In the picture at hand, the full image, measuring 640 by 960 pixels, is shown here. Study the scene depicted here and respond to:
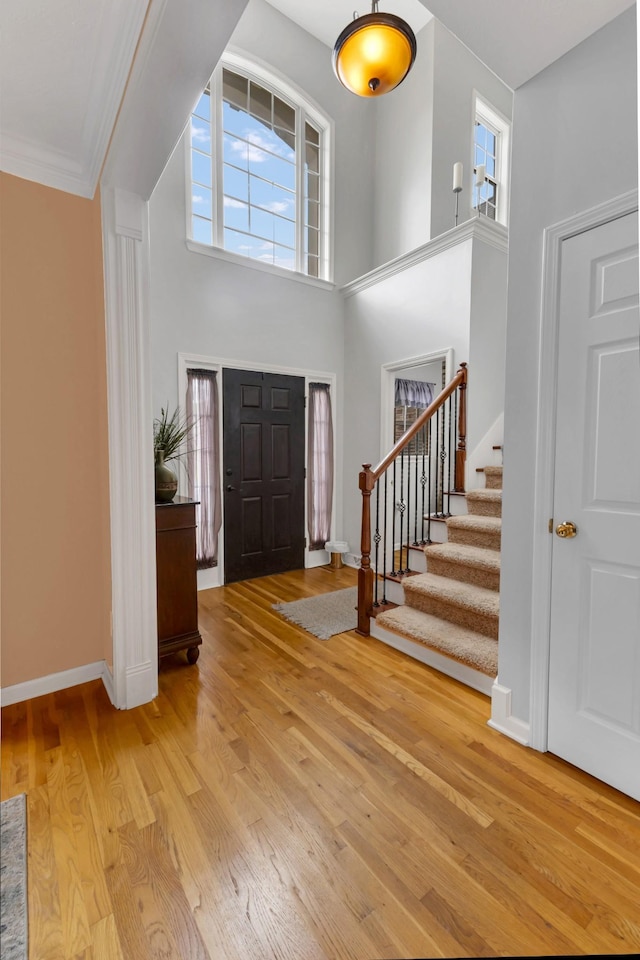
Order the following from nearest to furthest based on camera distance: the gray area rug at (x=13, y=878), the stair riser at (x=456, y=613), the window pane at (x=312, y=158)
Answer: the gray area rug at (x=13, y=878) → the stair riser at (x=456, y=613) → the window pane at (x=312, y=158)

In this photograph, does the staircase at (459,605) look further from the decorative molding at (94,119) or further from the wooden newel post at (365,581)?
the decorative molding at (94,119)

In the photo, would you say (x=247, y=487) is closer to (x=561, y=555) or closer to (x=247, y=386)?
(x=247, y=386)

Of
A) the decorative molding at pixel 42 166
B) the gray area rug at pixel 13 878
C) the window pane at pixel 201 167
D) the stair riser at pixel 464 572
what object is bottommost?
the gray area rug at pixel 13 878

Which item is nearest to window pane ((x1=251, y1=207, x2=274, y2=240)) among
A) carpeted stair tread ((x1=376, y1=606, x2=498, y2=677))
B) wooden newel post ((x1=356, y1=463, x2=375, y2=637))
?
wooden newel post ((x1=356, y1=463, x2=375, y2=637))

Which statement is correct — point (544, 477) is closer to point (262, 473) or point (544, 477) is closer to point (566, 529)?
point (566, 529)

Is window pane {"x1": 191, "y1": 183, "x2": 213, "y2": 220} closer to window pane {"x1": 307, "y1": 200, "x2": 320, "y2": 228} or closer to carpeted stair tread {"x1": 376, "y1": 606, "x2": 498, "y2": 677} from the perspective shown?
window pane {"x1": 307, "y1": 200, "x2": 320, "y2": 228}

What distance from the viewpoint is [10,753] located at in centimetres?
186

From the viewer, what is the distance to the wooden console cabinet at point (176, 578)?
2.50 meters

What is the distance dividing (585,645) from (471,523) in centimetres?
140

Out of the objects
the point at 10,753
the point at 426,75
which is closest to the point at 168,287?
the point at 10,753

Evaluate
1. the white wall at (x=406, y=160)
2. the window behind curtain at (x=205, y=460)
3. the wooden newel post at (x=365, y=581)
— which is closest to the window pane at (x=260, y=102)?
the white wall at (x=406, y=160)

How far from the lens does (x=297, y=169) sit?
481cm

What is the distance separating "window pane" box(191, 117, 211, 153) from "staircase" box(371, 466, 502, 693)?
4.08 meters

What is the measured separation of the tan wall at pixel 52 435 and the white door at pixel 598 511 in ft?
7.21
